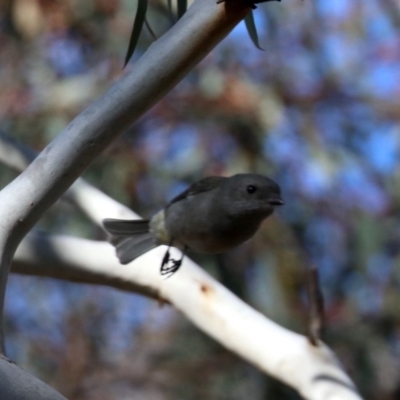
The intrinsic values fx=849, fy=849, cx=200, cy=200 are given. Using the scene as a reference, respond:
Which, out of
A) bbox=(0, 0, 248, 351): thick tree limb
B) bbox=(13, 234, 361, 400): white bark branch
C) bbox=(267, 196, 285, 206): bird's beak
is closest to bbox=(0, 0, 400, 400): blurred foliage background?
bbox=(13, 234, 361, 400): white bark branch

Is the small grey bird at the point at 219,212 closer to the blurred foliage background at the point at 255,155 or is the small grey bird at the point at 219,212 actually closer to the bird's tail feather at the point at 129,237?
the bird's tail feather at the point at 129,237

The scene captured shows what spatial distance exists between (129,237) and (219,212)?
51 centimetres

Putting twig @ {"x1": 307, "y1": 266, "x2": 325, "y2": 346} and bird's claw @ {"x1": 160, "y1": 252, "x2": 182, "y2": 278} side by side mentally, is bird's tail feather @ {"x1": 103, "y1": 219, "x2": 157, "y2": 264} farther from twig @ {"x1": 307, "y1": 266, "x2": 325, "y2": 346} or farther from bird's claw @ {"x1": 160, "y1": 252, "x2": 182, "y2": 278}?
twig @ {"x1": 307, "y1": 266, "x2": 325, "y2": 346}

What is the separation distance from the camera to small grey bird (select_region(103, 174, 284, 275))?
1.80 meters

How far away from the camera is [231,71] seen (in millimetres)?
4047

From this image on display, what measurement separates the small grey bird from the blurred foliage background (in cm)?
163

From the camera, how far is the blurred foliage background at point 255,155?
12.7ft

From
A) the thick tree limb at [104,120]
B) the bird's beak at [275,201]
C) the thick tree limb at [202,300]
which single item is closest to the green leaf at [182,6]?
the thick tree limb at [104,120]

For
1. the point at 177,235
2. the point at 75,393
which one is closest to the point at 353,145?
the point at 75,393

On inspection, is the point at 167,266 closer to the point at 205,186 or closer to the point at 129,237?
the point at 129,237

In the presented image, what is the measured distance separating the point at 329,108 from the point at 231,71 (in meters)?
0.53

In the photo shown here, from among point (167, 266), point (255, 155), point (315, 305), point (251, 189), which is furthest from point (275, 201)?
point (255, 155)

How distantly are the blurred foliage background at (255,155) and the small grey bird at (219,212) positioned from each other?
163 cm

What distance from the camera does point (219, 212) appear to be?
6.04 feet
